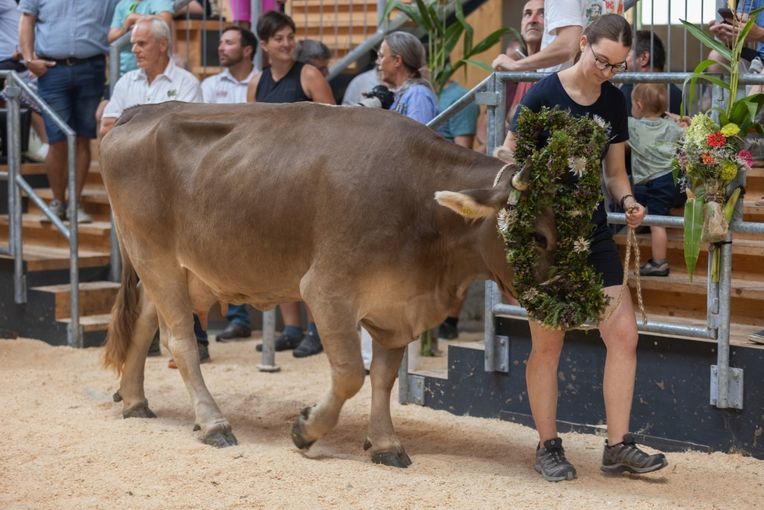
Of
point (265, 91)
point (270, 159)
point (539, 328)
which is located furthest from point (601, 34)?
point (265, 91)

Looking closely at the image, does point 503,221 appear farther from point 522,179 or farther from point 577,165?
point 577,165

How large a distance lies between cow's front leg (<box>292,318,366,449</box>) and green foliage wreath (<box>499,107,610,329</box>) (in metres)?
0.95

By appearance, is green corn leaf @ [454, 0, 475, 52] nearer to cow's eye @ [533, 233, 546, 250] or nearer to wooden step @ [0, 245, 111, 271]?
wooden step @ [0, 245, 111, 271]

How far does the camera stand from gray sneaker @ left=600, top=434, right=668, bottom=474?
577 centimetres

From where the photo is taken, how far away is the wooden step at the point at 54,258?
991 centimetres

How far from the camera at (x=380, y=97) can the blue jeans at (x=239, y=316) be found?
2.53 metres

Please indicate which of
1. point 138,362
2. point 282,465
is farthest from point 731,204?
point 138,362

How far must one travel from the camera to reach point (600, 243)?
586 cm

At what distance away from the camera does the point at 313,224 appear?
6.11 meters

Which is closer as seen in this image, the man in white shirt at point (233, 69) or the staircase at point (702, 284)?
the staircase at point (702, 284)

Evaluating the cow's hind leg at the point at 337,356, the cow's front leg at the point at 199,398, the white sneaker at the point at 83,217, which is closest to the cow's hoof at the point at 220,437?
the cow's front leg at the point at 199,398

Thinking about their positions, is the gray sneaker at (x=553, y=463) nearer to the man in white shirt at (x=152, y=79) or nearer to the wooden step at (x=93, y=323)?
the man in white shirt at (x=152, y=79)

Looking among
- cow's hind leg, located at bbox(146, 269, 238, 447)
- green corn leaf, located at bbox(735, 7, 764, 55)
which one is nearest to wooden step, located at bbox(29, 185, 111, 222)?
cow's hind leg, located at bbox(146, 269, 238, 447)

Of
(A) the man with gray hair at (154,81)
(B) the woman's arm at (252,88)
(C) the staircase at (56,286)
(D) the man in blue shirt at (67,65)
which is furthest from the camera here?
(D) the man in blue shirt at (67,65)
